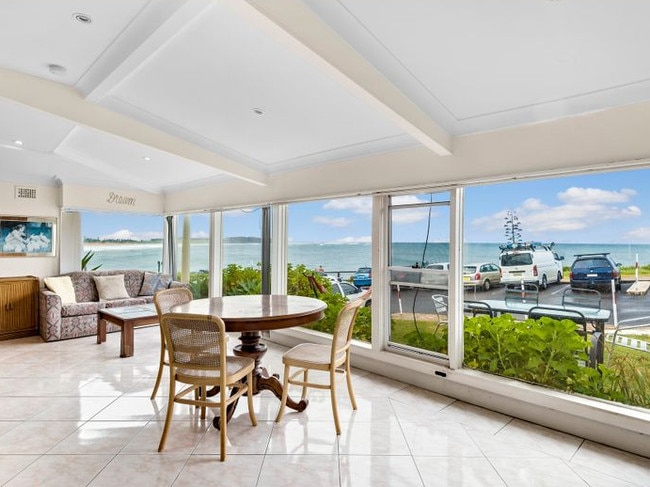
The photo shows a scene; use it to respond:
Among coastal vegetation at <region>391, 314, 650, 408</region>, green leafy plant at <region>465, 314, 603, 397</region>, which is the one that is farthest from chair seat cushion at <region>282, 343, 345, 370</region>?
green leafy plant at <region>465, 314, 603, 397</region>

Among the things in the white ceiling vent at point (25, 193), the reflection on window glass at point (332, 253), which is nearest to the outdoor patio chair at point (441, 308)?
the reflection on window glass at point (332, 253)

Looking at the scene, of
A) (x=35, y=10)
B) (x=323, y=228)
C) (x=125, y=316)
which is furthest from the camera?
(x=323, y=228)

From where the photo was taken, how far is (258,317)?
8.92 feet

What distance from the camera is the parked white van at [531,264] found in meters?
3.00

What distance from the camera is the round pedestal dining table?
8.86 feet

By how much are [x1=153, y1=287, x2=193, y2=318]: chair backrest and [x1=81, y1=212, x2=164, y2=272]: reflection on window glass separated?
3.99m

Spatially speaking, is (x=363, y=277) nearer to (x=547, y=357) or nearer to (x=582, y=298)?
(x=547, y=357)

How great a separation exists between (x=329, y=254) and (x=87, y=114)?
302 centimetres

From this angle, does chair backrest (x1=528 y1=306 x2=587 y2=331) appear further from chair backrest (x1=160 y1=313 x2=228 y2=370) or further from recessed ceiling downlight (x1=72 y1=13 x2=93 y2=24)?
recessed ceiling downlight (x1=72 y1=13 x2=93 y2=24)

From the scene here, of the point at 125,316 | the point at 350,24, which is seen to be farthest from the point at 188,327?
the point at 125,316

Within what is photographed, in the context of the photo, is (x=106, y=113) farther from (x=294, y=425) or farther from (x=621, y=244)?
(x=621, y=244)

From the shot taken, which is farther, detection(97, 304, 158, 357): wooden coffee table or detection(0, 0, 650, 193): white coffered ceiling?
detection(97, 304, 158, 357): wooden coffee table

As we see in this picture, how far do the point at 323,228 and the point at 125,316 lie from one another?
2735mm

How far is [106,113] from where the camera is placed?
3537 millimetres
